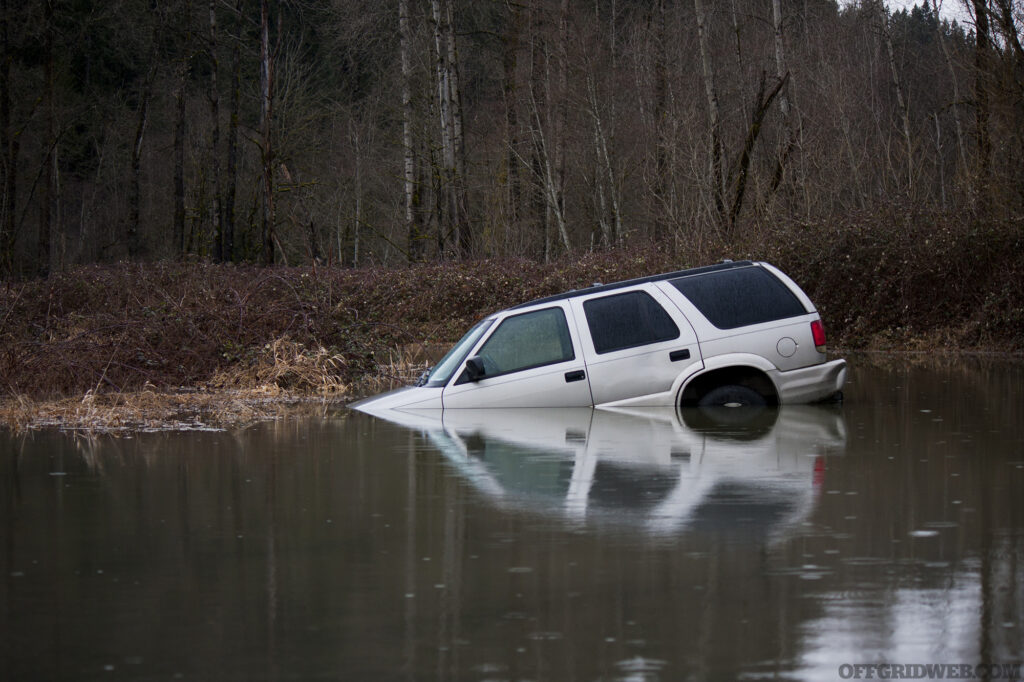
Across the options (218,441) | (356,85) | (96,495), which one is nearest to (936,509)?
(96,495)

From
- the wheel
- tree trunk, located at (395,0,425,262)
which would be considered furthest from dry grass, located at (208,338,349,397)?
tree trunk, located at (395,0,425,262)

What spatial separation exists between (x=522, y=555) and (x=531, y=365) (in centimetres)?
617

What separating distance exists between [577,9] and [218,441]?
31478 millimetres

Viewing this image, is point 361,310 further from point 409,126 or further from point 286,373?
point 286,373

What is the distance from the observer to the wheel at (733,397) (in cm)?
1284

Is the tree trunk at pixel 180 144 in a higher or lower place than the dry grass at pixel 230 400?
higher

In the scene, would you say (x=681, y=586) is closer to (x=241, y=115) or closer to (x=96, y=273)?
(x=96, y=273)

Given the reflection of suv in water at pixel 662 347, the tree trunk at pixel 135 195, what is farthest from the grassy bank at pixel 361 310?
the tree trunk at pixel 135 195

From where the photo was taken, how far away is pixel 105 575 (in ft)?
Answer: 21.8

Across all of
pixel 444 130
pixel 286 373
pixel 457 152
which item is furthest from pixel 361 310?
pixel 286 373

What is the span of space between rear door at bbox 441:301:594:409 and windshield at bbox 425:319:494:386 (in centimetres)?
12

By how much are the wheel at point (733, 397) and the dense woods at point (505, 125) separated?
428 inches

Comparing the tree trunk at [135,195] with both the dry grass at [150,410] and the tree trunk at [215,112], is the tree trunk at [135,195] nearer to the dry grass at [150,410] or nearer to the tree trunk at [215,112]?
the tree trunk at [215,112]

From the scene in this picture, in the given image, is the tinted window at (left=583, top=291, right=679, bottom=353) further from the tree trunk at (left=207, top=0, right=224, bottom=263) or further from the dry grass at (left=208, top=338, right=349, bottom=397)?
the tree trunk at (left=207, top=0, right=224, bottom=263)
